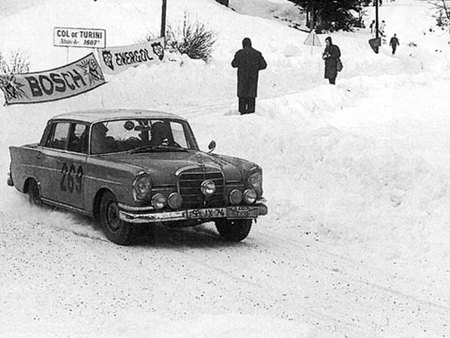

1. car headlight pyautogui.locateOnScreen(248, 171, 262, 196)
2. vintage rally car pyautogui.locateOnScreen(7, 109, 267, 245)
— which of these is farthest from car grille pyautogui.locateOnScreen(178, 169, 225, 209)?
car headlight pyautogui.locateOnScreen(248, 171, 262, 196)

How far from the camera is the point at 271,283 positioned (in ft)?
27.2

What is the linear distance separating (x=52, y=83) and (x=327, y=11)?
115 feet

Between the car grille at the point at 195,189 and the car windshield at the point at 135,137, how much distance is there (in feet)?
3.04

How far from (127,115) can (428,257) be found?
A: 3775 mm

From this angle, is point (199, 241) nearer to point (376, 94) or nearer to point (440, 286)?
point (440, 286)

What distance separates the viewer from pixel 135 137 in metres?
10.6

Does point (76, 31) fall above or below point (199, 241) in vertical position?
above

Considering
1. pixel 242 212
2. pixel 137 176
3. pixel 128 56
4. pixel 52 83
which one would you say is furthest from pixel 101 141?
pixel 128 56

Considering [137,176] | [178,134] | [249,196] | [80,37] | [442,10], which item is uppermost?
[442,10]

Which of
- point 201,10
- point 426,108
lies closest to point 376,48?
point 201,10

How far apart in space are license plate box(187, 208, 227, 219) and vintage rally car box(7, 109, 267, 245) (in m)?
0.01

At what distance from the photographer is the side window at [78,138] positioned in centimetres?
1066

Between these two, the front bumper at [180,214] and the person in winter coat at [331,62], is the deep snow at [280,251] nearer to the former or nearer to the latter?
the front bumper at [180,214]

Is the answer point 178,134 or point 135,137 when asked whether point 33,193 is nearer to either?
point 135,137
